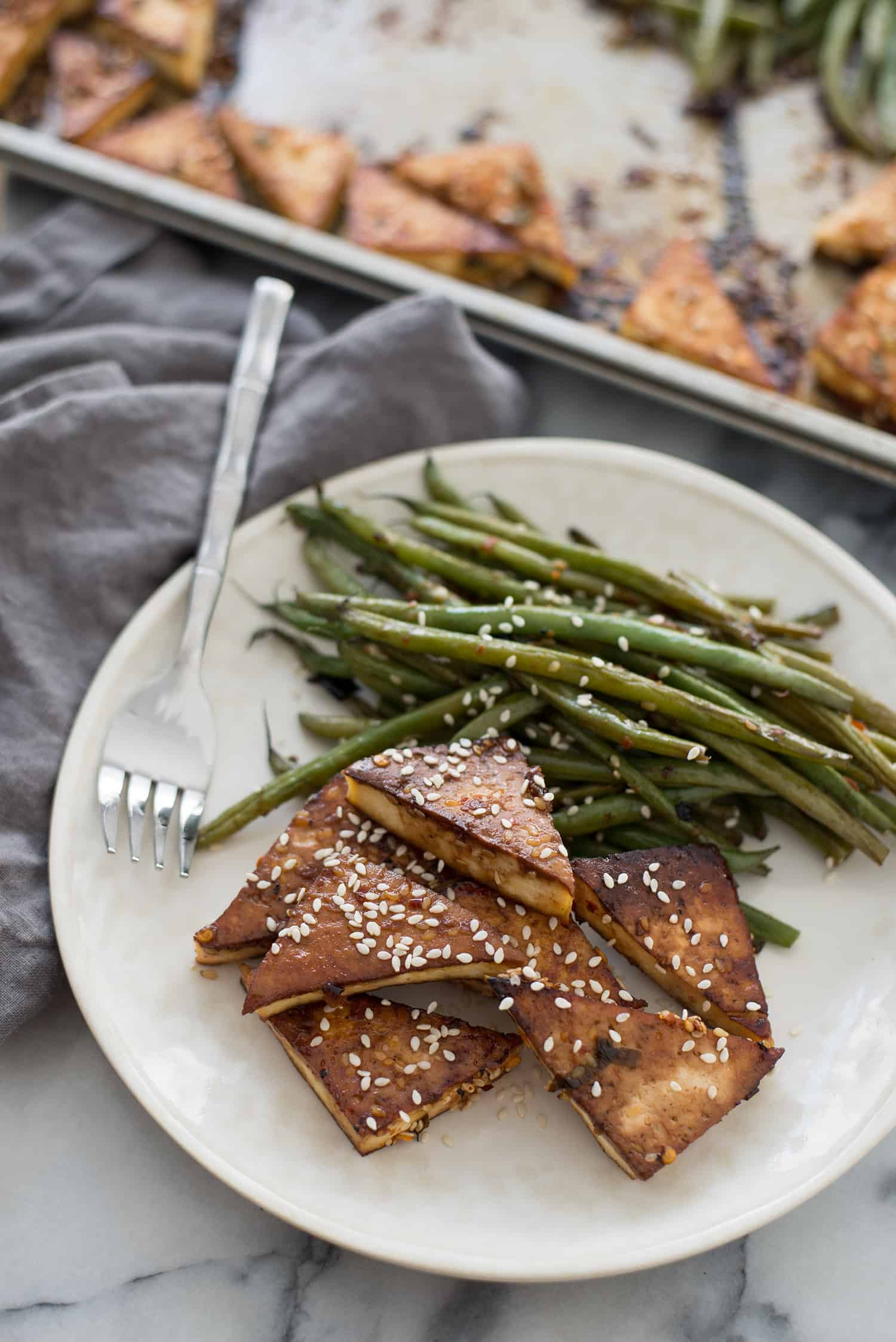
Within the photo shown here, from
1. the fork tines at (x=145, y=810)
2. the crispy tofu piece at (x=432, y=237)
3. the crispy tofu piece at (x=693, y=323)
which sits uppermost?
the crispy tofu piece at (x=693, y=323)

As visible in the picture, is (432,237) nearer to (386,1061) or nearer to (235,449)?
(235,449)

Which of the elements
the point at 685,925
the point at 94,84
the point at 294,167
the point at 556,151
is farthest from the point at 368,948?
the point at 94,84

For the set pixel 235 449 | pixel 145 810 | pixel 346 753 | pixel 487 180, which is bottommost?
pixel 145 810

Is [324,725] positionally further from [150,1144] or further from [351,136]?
[351,136]

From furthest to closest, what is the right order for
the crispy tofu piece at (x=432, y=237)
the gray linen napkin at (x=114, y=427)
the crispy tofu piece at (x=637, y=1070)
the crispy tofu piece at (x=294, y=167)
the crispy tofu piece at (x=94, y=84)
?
the crispy tofu piece at (x=94, y=84)
the crispy tofu piece at (x=294, y=167)
the crispy tofu piece at (x=432, y=237)
the gray linen napkin at (x=114, y=427)
the crispy tofu piece at (x=637, y=1070)

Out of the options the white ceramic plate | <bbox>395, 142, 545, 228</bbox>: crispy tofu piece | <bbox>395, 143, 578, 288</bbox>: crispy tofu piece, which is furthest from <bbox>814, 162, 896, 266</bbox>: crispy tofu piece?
the white ceramic plate

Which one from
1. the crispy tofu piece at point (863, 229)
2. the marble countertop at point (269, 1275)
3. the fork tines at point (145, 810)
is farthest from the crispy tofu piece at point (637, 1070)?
the crispy tofu piece at point (863, 229)

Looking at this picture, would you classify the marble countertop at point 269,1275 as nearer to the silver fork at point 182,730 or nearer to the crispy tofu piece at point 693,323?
the silver fork at point 182,730

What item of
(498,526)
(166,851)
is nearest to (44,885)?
(166,851)
